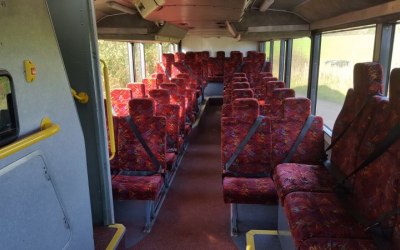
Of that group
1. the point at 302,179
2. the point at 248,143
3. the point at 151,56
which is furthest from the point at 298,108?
the point at 151,56

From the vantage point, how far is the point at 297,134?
371 centimetres

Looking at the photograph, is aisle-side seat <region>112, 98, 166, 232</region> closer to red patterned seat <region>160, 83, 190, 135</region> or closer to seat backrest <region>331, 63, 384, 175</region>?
seat backrest <region>331, 63, 384, 175</region>

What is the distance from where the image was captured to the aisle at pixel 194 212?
3.53 metres

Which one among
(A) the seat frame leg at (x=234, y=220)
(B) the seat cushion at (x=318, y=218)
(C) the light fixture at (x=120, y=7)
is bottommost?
(A) the seat frame leg at (x=234, y=220)

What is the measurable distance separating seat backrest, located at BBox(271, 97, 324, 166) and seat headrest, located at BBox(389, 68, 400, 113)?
1.50 meters

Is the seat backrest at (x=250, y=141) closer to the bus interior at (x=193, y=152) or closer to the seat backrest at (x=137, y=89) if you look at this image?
the bus interior at (x=193, y=152)

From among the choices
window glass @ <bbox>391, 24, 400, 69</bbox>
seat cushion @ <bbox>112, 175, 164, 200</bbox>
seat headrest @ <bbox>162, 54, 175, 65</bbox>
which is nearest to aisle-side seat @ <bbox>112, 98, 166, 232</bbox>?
seat cushion @ <bbox>112, 175, 164, 200</bbox>

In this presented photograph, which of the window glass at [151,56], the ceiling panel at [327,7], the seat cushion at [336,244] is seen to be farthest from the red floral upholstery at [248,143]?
the window glass at [151,56]

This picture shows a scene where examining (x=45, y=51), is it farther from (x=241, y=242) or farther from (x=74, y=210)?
(x=241, y=242)

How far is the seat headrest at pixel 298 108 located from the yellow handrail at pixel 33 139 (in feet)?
8.54

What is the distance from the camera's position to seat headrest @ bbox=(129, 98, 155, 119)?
413 centimetres

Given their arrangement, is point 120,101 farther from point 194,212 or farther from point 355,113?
point 355,113

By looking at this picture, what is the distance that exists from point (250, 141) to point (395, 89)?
6.31ft

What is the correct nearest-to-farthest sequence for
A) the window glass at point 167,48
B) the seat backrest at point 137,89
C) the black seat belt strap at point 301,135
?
the black seat belt strap at point 301,135 → the seat backrest at point 137,89 → the window glass at point 167,48
